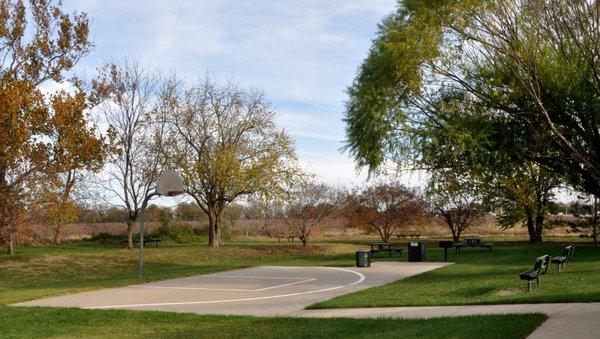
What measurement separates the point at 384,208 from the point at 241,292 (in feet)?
105

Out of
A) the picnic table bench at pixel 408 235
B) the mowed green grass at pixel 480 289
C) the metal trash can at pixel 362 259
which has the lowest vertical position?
the mowed green grass at pixel 480 289

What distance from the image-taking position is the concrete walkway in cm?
924

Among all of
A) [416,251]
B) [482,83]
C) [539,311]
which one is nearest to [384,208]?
[416,251]

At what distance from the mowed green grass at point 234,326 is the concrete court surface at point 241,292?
137 centimetres

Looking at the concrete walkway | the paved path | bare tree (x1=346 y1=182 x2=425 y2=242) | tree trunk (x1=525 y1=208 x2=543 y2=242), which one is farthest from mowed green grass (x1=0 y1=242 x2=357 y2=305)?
tree trunk (x1=525 y1=208 x2=543 y2=242)

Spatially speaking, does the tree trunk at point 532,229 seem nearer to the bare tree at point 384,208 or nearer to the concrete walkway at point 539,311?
the bare tree at point 384,208

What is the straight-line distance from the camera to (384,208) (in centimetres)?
4944

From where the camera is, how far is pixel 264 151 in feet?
134

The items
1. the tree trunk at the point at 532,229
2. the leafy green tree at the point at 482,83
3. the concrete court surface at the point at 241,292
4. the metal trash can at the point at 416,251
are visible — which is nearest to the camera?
the concrete court surface at the point at 241,292

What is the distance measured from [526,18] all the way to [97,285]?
1461 cm

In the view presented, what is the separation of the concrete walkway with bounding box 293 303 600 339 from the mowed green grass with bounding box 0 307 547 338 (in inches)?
13.8

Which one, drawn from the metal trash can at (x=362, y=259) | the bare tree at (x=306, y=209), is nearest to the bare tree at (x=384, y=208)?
the bare tree at (x=306, y=209)

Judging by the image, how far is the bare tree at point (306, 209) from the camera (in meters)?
41.6

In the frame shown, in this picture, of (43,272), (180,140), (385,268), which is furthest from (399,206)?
(43,272)
